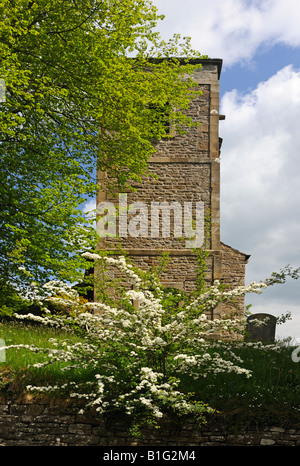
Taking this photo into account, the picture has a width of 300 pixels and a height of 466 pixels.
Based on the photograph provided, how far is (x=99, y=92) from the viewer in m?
12.3

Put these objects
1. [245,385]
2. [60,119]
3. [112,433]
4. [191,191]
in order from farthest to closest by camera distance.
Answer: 1. [191,191]
2. [60,119]
3. [245,385]
4. [112,433]

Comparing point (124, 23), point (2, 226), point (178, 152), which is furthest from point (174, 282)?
point (124, 23)

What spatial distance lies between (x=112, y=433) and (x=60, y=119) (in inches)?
362

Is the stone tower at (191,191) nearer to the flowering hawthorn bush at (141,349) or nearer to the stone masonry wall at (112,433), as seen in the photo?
the flowering hawthorn bush at (141,349)

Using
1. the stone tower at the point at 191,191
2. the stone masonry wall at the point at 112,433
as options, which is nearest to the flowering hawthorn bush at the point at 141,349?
the stone masonry wall at the point at 112,433

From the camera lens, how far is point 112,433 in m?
7.21

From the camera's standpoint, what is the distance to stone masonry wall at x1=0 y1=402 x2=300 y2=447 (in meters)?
7.12

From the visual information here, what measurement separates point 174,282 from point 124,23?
28.1ft

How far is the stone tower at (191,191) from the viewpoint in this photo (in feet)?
54.5

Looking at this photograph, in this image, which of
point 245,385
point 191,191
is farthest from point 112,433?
point 191,191

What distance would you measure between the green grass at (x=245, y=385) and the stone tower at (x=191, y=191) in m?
6.84

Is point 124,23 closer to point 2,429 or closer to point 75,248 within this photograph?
point 75,248

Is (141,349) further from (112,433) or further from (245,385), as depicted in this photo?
(245,385)

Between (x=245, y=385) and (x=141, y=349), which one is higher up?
(x=141, y=349)
